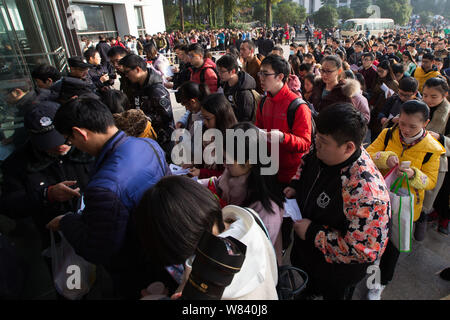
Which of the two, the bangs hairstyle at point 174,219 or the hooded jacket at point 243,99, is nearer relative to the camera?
the bangs hairstyle at point 174,219

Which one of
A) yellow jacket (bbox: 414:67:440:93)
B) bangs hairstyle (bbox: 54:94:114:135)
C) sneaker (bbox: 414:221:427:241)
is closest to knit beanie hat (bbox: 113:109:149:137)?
bangs hairstyle (bbox: 54:94:114:135)

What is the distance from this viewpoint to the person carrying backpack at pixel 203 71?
4621 mm

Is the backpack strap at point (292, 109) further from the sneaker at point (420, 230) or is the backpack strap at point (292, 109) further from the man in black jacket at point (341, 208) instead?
the sneaker at point (420, 230)

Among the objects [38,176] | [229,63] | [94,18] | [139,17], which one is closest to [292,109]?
[229,63]

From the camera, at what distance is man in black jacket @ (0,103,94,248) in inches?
76.9

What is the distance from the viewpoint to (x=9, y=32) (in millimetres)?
4336

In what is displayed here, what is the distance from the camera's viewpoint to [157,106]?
349 cm

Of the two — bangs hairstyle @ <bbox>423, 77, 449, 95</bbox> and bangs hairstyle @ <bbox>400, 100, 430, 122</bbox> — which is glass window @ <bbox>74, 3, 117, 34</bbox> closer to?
bangs hairstyle @ <bbox>423, 77, 449, 95</bbox>

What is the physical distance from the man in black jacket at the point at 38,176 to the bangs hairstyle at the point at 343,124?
177 cm

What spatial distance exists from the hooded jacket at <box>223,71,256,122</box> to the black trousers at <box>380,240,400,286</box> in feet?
7.22

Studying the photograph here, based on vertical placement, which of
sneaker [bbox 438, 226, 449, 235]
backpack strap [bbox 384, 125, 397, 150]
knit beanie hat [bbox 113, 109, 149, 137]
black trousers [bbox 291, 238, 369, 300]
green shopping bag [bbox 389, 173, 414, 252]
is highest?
knit beanie hat [bbox 113, 109, 149, 137]

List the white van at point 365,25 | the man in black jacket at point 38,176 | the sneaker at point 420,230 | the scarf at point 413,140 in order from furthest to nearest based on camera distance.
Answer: the white van at point 365,25 → the sneaker at point 420,230 → the scarf at point 413,140 → the man in black jacket at point 38,176

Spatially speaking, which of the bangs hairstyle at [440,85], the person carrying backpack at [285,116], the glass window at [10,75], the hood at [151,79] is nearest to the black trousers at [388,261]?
the person carrying backpack at [285,116]
